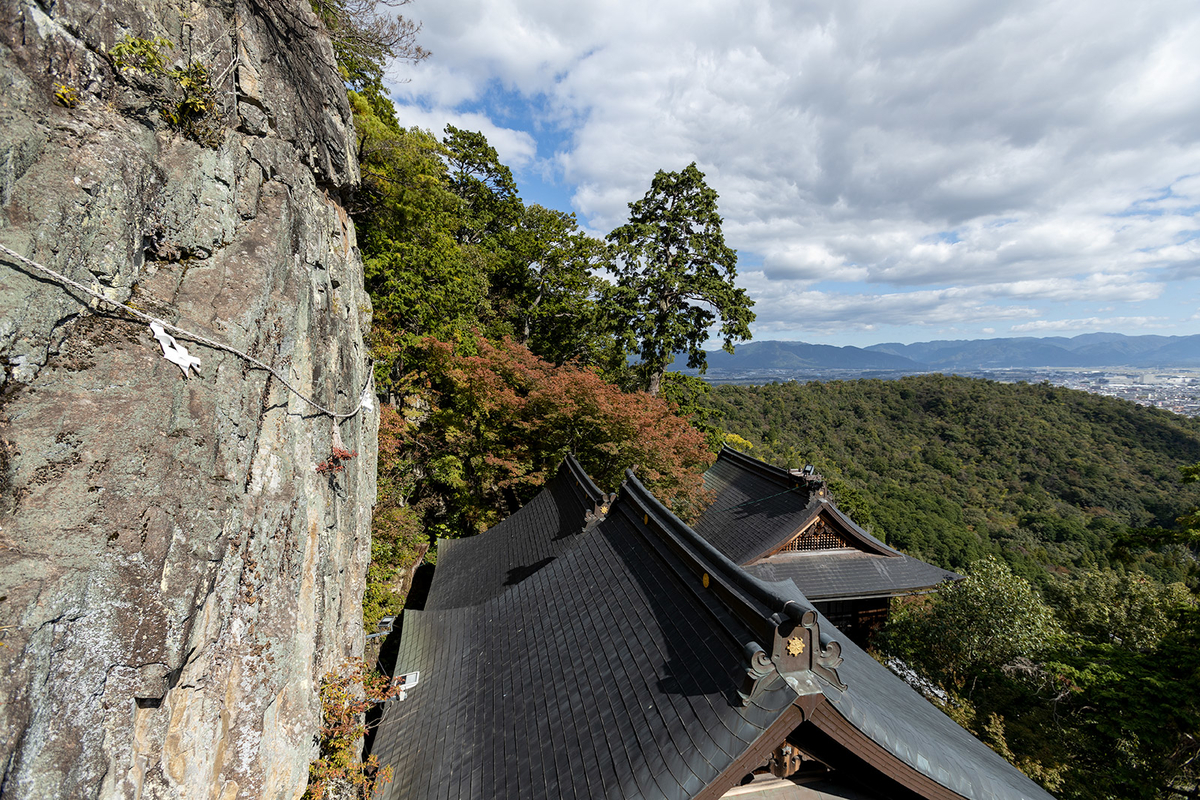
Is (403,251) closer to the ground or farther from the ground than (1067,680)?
farther from the ground

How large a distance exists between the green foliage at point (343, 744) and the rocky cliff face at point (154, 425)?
0.36 metres

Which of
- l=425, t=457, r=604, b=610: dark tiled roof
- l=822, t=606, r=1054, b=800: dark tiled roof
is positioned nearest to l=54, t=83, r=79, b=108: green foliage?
l=822, t=606, r=1054, b=800: dark tiled roof

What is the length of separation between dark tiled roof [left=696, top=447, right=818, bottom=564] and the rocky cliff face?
11.4 metres

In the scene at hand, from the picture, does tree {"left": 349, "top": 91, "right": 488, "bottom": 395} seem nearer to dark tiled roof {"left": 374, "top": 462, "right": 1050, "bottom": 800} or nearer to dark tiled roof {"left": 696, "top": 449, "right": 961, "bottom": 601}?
dark tiled roof {"left": 374, "top": 462, "right": 1050, "bottom": 800}

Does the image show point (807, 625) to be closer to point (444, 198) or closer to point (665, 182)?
point (444, 198)

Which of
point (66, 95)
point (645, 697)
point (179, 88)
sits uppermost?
point (179, 88)

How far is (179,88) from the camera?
5.04 m

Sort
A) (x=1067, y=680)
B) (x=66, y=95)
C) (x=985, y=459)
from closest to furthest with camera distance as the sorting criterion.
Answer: (x=66, y=95) < (x=1067, y=680) < (x=985, y=459)

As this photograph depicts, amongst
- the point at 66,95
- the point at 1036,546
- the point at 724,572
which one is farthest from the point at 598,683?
the point at 1036,546

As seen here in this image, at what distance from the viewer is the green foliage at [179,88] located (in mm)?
4516

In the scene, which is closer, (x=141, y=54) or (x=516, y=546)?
(x=141, y=54)

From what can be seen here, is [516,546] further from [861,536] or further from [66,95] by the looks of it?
[66,95]

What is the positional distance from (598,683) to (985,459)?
332 feet

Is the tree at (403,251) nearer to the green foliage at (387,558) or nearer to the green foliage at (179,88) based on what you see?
the green foliage at (387,558)
